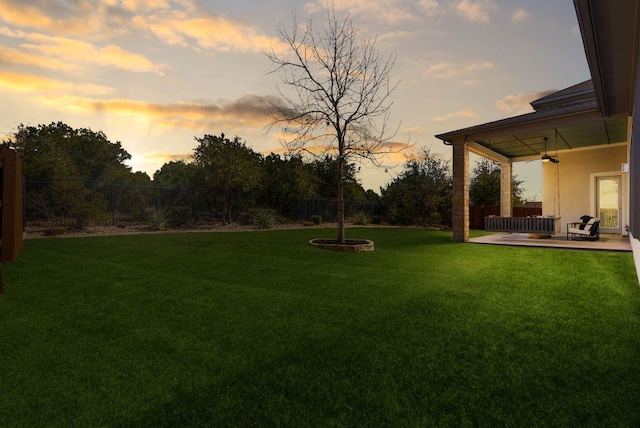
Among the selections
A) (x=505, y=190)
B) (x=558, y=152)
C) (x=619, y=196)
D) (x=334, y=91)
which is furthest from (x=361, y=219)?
(x=334, y=91)

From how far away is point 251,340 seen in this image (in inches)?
129

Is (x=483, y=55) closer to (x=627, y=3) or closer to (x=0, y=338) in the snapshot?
(x=627, y=3)

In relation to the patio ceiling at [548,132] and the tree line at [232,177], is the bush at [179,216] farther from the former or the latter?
the patio ceiling at [548,132]

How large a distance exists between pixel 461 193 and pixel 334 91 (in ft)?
18.5

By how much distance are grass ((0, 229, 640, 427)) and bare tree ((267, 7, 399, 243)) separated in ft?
18.6

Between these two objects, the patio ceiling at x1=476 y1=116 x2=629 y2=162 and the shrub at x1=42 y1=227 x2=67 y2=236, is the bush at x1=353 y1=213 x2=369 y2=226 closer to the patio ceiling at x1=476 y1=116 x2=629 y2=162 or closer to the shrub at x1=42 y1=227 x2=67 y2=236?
the patio ceiling at x1=476 y1=116 x2=629 y2=162

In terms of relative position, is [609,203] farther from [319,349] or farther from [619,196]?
[319,349]

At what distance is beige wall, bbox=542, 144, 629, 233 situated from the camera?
43.7 ft

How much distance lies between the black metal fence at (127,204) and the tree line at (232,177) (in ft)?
0.19

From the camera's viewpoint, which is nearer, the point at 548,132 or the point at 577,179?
the point at 548,132

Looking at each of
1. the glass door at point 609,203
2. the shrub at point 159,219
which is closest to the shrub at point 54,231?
the shrub at point 159,219

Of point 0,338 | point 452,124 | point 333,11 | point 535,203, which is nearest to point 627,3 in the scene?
point 0,338

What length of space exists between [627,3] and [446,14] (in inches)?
347

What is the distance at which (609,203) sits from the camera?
45.0ft
